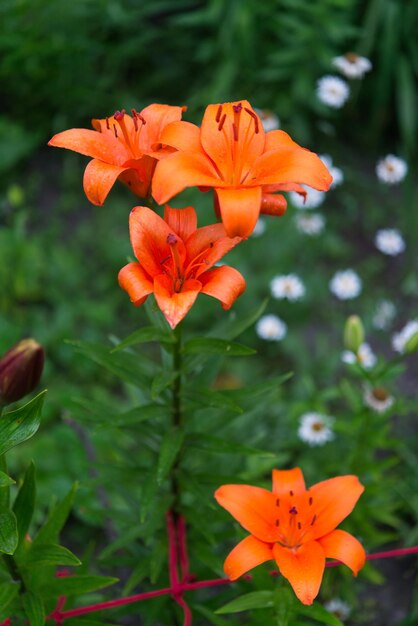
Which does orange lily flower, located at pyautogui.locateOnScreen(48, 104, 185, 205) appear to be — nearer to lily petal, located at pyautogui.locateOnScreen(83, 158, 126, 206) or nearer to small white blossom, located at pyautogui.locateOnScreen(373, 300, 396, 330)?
lily petal, located at pyautogui.locateOnScreen(83, 158, 126, 206)

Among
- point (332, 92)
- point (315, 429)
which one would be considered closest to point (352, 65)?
point (332, 92)

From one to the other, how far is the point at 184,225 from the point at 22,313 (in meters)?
1.57

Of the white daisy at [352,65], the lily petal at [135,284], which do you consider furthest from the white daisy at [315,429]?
the white daisy at [352,65]

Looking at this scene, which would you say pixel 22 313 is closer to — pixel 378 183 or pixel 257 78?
pixel 257 78

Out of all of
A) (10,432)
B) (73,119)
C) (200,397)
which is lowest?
(73,119)

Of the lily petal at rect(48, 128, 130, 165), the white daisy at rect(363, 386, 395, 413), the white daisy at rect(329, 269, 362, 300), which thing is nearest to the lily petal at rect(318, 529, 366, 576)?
the lily petal at rect(48, 128, 130, 165)

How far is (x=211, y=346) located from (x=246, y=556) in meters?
0.31

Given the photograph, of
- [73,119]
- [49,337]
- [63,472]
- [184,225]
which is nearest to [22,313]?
[49,337]

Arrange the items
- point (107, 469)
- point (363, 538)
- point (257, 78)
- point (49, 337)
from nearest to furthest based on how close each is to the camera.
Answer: point (107, 469) → point (363, 538) → point (49, 337) → point (257, 78)

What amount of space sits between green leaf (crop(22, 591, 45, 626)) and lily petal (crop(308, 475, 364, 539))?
391 mm

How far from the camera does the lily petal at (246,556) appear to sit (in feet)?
3.24

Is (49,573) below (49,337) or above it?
above

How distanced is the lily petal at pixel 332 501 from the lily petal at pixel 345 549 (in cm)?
1

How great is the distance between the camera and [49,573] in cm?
118
